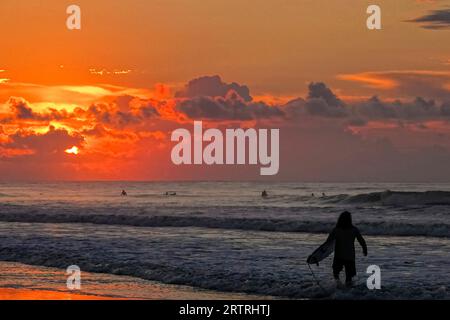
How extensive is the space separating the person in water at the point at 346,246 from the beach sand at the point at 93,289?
204cm

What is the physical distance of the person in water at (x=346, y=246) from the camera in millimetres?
16469

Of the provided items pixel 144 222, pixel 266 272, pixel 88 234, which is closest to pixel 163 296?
pixel 266 272

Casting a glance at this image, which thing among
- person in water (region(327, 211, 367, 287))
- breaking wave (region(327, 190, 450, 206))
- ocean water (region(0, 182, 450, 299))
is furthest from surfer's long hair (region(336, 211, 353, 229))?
breaking wave (region(327, 190, 450, 206))

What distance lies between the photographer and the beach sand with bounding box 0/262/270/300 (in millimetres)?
16078

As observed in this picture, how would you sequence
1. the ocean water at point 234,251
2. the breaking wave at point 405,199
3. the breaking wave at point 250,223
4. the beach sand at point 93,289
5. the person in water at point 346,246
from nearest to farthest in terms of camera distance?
the beach sand at point 93,289
the person in water at point 346,246
the ocean water at point 234,251
the breaking wave at point 250,223
the breaking wave at point 405,199

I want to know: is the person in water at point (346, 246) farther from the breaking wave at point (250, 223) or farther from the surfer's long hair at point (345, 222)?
the breaking wave at point (250, 223)

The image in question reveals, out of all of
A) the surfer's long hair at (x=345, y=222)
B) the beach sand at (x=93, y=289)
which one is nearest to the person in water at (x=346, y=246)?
the surfer's long hair at (x=345, y=222)

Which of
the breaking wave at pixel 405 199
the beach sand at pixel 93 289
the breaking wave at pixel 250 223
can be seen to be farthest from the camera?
the breaking wave at pixel 405 199

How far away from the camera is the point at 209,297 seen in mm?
16594

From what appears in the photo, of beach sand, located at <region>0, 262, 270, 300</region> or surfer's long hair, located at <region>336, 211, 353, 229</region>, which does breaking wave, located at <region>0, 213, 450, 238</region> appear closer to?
surfer's long hair, located at <region>336, 211, 353, 229</region>

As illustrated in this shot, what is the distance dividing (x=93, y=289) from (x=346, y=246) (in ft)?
19.9

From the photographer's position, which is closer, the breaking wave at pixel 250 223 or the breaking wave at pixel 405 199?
the breaking wave at pixel 250 223
